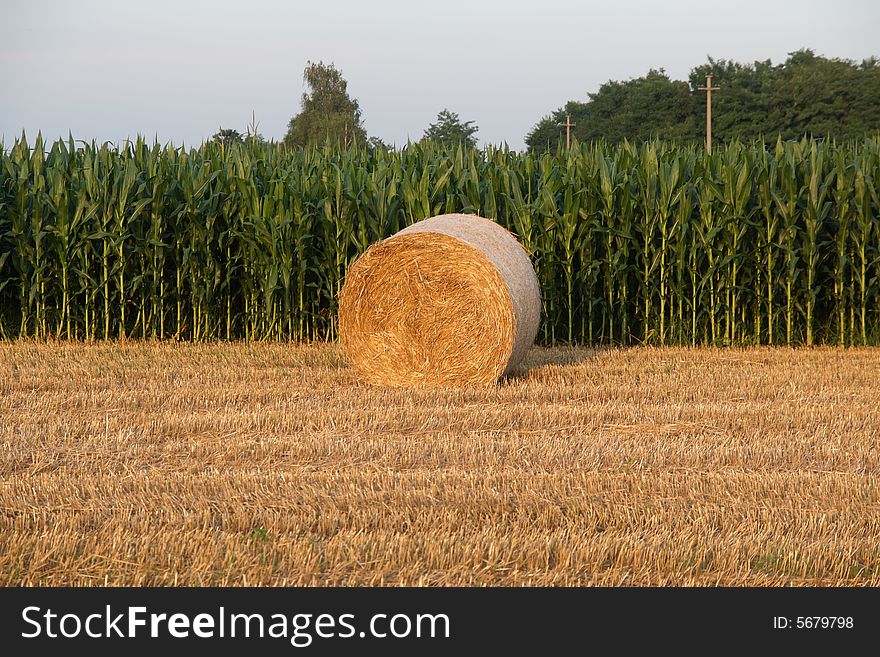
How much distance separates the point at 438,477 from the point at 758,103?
173 feet

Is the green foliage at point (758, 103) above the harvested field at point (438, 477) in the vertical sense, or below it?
Answer: above

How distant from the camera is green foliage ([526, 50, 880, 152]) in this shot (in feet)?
176

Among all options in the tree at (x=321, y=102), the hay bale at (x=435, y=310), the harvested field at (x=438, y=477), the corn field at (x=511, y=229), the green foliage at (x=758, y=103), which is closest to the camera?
the harvested field at (x=438, y=477)

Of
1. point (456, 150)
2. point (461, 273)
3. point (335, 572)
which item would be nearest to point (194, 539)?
point (335, 572)

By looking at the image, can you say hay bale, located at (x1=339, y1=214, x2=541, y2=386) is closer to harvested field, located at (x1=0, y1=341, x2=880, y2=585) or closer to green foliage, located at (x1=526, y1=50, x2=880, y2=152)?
harvested field, located at (x1=0, y1=341, x2=880, y2=585)

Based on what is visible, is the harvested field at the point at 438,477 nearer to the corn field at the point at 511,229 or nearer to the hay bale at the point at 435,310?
the hay bale at the point at 435,310

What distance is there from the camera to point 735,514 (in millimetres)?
5148

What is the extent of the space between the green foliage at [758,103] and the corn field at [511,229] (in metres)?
37.9

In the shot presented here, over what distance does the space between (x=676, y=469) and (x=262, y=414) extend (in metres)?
2.95

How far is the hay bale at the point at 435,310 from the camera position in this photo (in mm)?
9195

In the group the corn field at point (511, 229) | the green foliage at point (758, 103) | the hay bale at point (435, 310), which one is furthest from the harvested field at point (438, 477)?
the green foliage at point (758, 103)

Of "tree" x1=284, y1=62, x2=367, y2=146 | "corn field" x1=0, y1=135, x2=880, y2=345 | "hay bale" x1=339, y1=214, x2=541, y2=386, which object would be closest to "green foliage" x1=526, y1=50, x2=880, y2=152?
"tree" x1=284, y1=62, x2=367, y2=146

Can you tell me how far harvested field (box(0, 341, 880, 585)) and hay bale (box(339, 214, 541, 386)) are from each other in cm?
34
